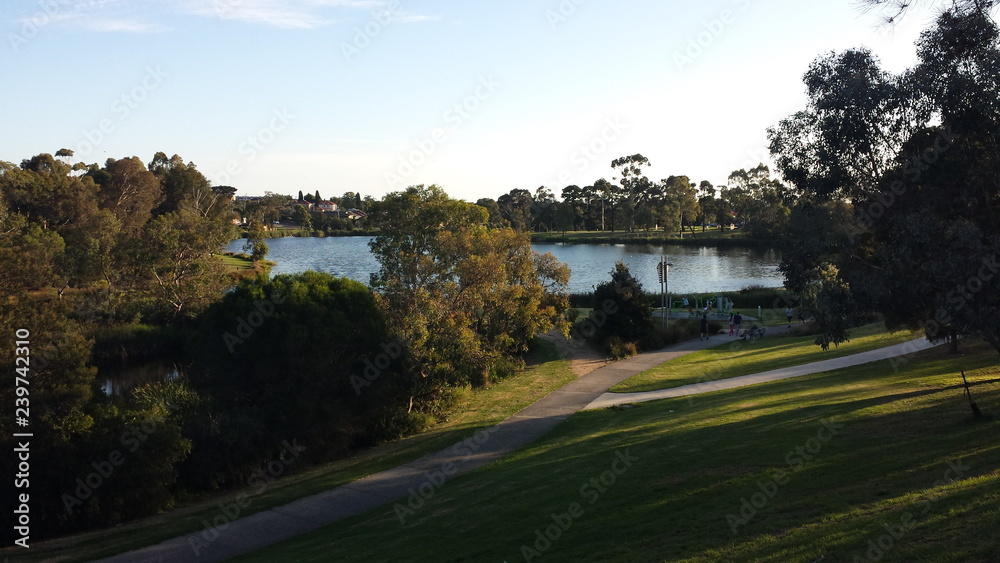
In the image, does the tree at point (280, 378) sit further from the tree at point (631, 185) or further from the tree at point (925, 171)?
the tree at point (631, 185)

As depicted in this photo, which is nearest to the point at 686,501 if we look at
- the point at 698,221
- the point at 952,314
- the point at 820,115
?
the point at 952,314

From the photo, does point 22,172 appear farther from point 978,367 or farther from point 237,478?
point 978,367

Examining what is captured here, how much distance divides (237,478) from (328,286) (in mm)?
5961

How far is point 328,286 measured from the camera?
68.6 ft

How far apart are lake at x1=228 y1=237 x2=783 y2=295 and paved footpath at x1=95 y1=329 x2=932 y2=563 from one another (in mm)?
22349

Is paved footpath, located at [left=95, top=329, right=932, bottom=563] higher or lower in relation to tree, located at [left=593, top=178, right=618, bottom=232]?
lower
